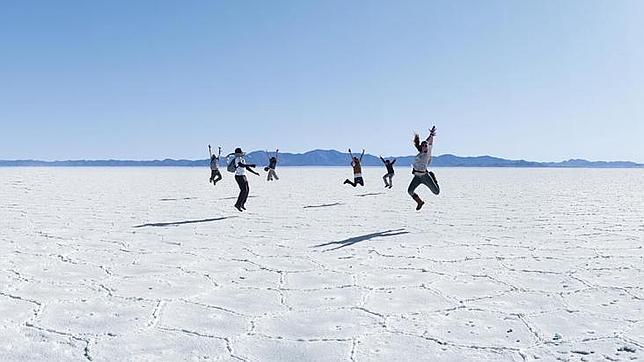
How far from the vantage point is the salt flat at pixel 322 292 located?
304cm

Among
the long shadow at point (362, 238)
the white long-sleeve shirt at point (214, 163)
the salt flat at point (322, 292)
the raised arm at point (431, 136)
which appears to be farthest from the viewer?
the white long-sleeve shirt at point (214, 163)

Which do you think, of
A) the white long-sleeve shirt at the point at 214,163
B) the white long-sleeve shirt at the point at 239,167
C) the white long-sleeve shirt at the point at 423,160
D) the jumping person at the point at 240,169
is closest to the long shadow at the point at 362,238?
the white long-sleeve shirt at the point at 423,160

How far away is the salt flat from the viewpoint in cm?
304

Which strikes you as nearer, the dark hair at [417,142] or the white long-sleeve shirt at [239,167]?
the dark hair at [417,142]

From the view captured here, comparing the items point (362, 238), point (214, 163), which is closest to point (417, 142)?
point (362, 238)

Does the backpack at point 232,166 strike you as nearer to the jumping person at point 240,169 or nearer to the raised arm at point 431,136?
the jumping person at point 240,169

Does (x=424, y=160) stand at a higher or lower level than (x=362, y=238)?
higher

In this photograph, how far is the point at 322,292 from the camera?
4.29 m

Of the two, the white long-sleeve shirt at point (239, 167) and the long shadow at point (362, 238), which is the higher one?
the white long-sleeve shirt at point (239, 167)

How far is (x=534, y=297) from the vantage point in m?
4.08

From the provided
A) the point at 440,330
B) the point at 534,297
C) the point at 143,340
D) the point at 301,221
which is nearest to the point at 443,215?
the point at 301,221

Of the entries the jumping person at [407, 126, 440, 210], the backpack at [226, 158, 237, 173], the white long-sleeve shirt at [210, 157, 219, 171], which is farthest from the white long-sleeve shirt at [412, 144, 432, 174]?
the white long-sleeve shirt at [210, 157, 219, 171]

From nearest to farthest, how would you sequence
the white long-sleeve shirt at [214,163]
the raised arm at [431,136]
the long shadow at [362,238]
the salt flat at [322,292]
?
the salt flat at [322,292] < the long shadow at [362,238] < the raised arm at [431,136] < the white long-sleeve shirt at [214,163]

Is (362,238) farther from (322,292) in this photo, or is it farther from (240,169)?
(240,169)
